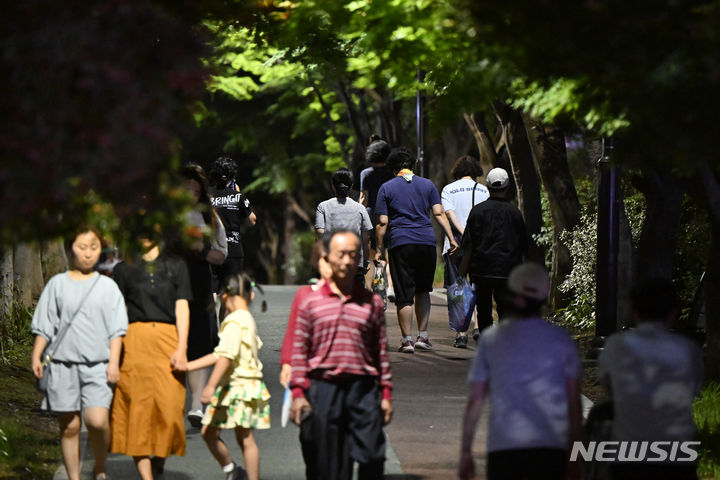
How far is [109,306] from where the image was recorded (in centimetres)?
803

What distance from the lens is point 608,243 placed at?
1262cm

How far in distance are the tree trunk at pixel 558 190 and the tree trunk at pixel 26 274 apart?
7127mm

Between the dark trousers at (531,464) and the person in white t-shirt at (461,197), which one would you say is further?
the person in white t-shirt at (461,197)

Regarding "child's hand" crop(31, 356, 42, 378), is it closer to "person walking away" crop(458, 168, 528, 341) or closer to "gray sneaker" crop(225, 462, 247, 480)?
"gray sneaker" crop(225, 462, 247, 480)

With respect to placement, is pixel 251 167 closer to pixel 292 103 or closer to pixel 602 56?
pixel 292 103

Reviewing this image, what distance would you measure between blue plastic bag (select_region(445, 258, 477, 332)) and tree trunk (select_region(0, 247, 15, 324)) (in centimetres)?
528

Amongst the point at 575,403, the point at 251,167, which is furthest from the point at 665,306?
the point at 251,167

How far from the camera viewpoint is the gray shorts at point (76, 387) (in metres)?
8.00

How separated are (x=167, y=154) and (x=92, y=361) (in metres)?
3.02

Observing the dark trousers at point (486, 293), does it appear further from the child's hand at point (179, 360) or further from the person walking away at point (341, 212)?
the child's hand at point (179, 360)

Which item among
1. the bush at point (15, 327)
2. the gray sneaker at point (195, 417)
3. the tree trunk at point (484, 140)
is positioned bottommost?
the gray sneaker at point (195, 417)

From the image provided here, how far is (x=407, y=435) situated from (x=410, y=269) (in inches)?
149

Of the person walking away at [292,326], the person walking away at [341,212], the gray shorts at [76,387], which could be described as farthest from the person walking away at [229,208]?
the person walking away at [292,326]

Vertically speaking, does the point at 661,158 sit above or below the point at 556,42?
below
